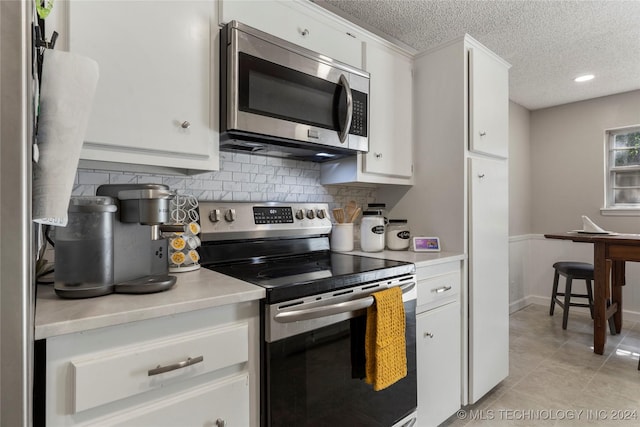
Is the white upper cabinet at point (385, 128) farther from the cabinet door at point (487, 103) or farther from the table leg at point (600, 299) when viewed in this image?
the table leg at point (600, 299)

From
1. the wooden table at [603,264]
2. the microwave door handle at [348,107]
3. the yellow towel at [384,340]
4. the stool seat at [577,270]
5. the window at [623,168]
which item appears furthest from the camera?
the window at [623,168]

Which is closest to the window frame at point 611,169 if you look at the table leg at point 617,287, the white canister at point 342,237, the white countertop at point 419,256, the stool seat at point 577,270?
the table leg at point 617,287

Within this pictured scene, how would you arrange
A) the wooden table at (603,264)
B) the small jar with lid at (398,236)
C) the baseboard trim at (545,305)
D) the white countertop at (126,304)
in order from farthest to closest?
the baseboard trim at (545,305) → the wooden table at (603,264) → the small jar with lid at (398,236) → the white countertop at (126,304)

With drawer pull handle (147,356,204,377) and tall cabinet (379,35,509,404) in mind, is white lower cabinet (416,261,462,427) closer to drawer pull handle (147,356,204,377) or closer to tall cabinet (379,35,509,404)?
tall cabinet (379,35,509,404)

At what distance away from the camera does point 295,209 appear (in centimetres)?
188

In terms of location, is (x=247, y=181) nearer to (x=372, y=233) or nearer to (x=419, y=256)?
(x=372, y=233)

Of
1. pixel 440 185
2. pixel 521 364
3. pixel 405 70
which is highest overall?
pixel 405 70

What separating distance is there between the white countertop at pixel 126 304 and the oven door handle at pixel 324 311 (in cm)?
11

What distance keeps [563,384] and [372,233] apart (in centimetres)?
175

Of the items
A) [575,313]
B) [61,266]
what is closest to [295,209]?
[61,266]

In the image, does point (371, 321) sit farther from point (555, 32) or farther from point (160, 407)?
point (555, 32)

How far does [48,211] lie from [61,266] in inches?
16.9

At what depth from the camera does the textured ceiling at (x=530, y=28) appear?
2.11 metres

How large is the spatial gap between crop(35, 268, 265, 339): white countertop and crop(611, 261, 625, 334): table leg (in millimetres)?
3700
